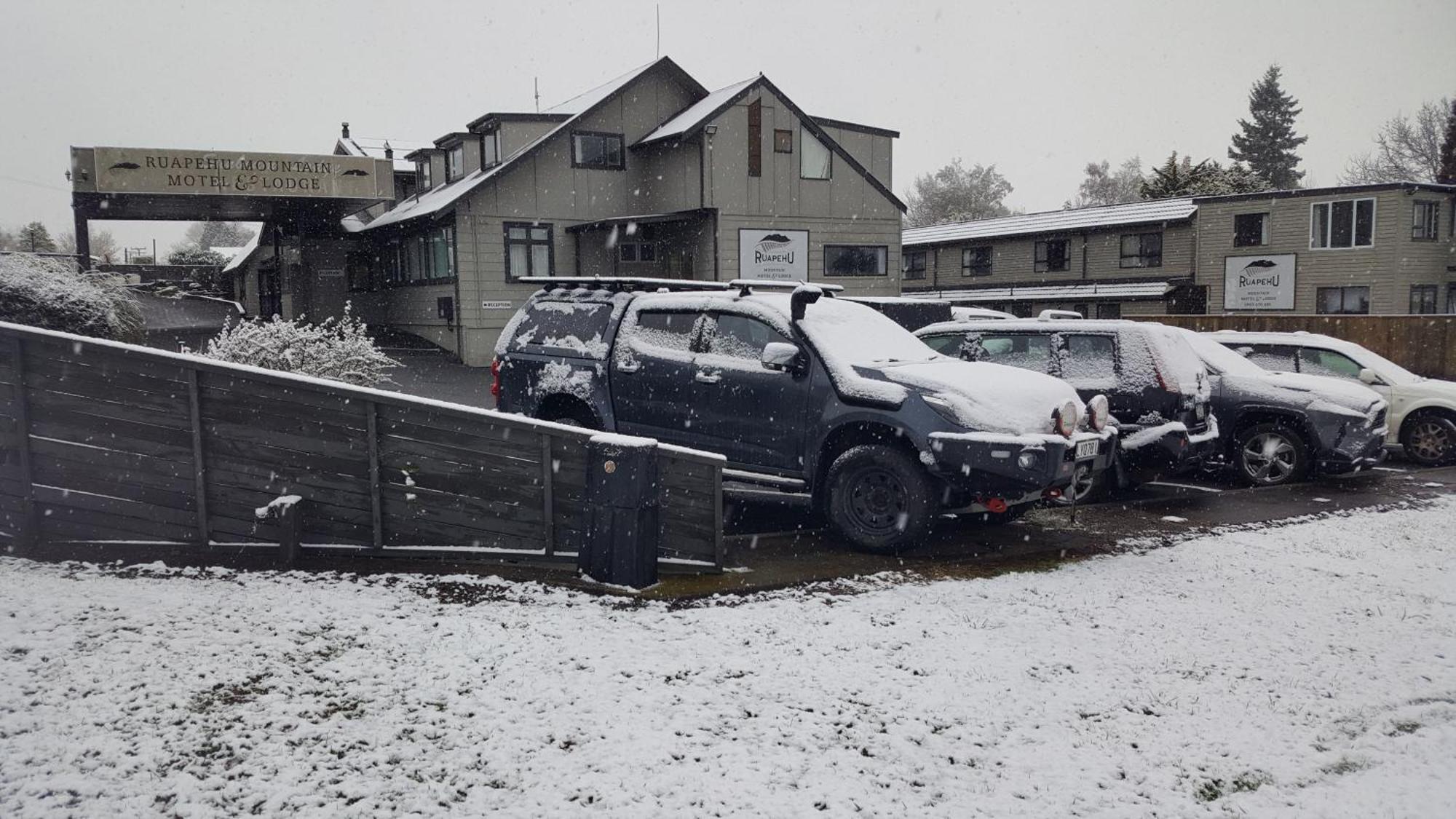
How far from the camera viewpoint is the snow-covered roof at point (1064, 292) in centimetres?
3509

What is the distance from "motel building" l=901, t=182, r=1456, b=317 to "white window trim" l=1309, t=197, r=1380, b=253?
0.10ft

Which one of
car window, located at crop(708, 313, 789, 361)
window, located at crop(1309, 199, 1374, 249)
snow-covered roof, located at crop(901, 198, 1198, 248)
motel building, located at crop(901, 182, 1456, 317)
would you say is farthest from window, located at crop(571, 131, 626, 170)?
window, located at crop(1309, 199, 1374, 249)

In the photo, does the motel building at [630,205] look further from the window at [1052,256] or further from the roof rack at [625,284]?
the roof rack at [625,284]

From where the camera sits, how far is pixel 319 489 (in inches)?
255

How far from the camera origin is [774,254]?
25.8 metres

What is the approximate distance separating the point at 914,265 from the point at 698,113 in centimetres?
2211

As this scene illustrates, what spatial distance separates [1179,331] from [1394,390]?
4.58 m

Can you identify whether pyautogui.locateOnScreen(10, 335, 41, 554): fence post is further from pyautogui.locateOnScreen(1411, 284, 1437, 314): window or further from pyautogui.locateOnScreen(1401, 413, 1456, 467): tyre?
pyautogui.locateOnScreen(1411, 284, 1437, 314): window

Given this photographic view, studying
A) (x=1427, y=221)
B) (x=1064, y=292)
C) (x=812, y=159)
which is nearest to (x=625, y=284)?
(x=812, y=159)

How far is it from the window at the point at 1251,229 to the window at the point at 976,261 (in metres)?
10.5

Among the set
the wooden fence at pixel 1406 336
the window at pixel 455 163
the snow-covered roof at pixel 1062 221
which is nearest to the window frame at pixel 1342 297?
the snow-covered roof at pixel 1062 221

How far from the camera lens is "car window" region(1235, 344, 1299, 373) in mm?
11680

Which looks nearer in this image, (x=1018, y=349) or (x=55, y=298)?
(x=55, y=298)

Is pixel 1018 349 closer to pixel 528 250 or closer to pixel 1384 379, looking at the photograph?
pixel 1384 379
